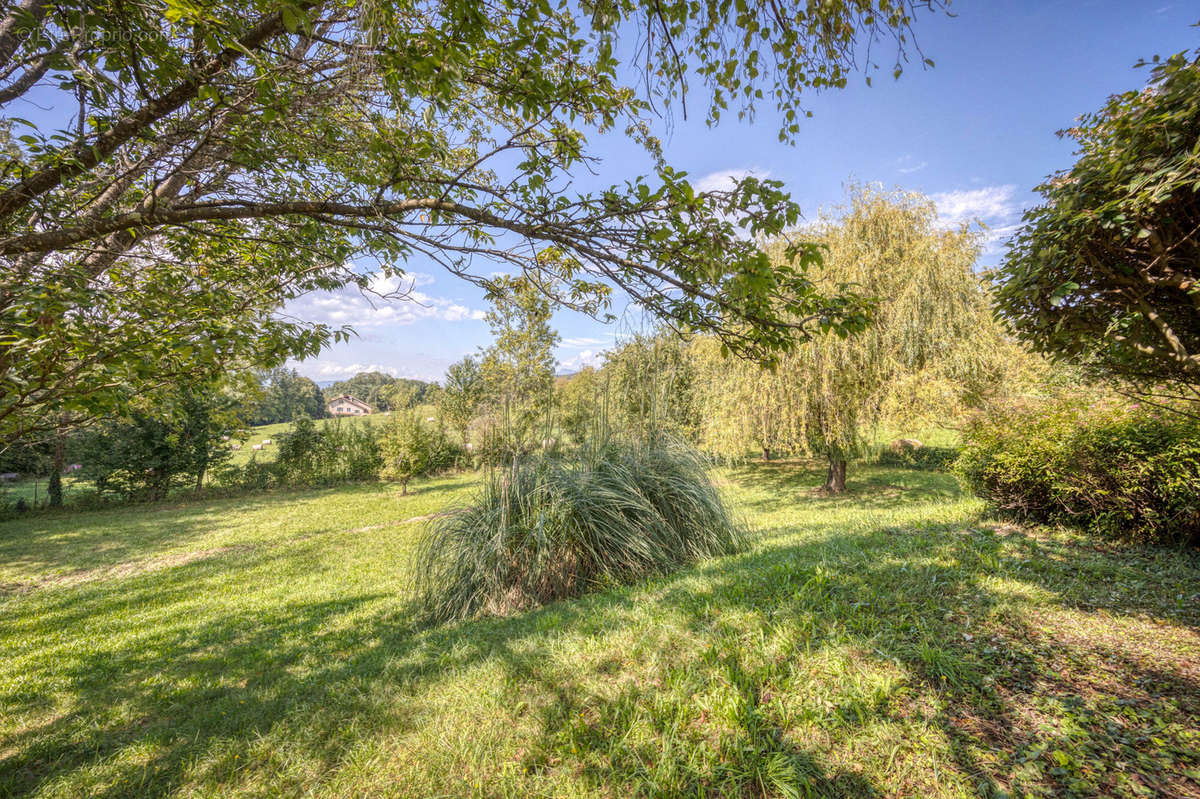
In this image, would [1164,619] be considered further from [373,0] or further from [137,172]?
[137,172]

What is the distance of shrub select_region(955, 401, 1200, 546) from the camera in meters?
3.70

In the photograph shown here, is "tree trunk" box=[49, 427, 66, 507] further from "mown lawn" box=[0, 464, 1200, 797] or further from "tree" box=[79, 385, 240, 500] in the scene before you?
"mown lawn" box=[0, 464, 1200, 797]

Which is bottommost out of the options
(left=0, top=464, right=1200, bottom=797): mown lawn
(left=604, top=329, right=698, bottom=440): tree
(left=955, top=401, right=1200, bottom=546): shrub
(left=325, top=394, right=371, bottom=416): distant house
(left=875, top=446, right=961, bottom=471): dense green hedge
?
(left=875, top=446, right=961, bottom=471): dense green hedge

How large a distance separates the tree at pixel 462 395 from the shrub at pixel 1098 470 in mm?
17982

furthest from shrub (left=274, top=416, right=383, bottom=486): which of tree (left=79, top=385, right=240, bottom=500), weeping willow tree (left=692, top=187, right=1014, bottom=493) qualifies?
weeping willow tree (left=692, top=187, right=1014, bottom=493)

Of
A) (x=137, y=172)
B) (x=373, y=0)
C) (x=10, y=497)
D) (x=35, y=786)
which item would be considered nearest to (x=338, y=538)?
(x=35, y=786)

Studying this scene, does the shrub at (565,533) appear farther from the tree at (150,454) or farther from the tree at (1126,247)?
the tree at (150,454)

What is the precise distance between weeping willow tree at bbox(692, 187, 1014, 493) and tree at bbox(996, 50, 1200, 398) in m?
5.67

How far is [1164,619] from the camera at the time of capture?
2516mm

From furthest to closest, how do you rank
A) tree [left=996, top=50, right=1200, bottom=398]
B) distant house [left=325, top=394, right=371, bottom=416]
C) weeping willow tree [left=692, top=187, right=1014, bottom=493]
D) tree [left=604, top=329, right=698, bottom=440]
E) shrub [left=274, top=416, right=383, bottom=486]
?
distant house [left=325, top=394, right=371, bottom=416], shrub [left=274, top=416, right=383, bottom=486], weeping willow tree [left=692, top=187, right=1014, bottom=493], tree [left=604, top=329, right=698, bottom=440], tree [left=996, top=50, right=1200, bottom=398]

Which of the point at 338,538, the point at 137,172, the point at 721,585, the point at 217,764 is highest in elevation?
the point at 137,172

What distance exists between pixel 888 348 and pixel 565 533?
842 cm

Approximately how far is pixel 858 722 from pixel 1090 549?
3.77m

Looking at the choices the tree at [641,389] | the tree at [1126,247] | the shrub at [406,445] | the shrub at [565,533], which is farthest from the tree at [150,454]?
the tree at [1126,247]
